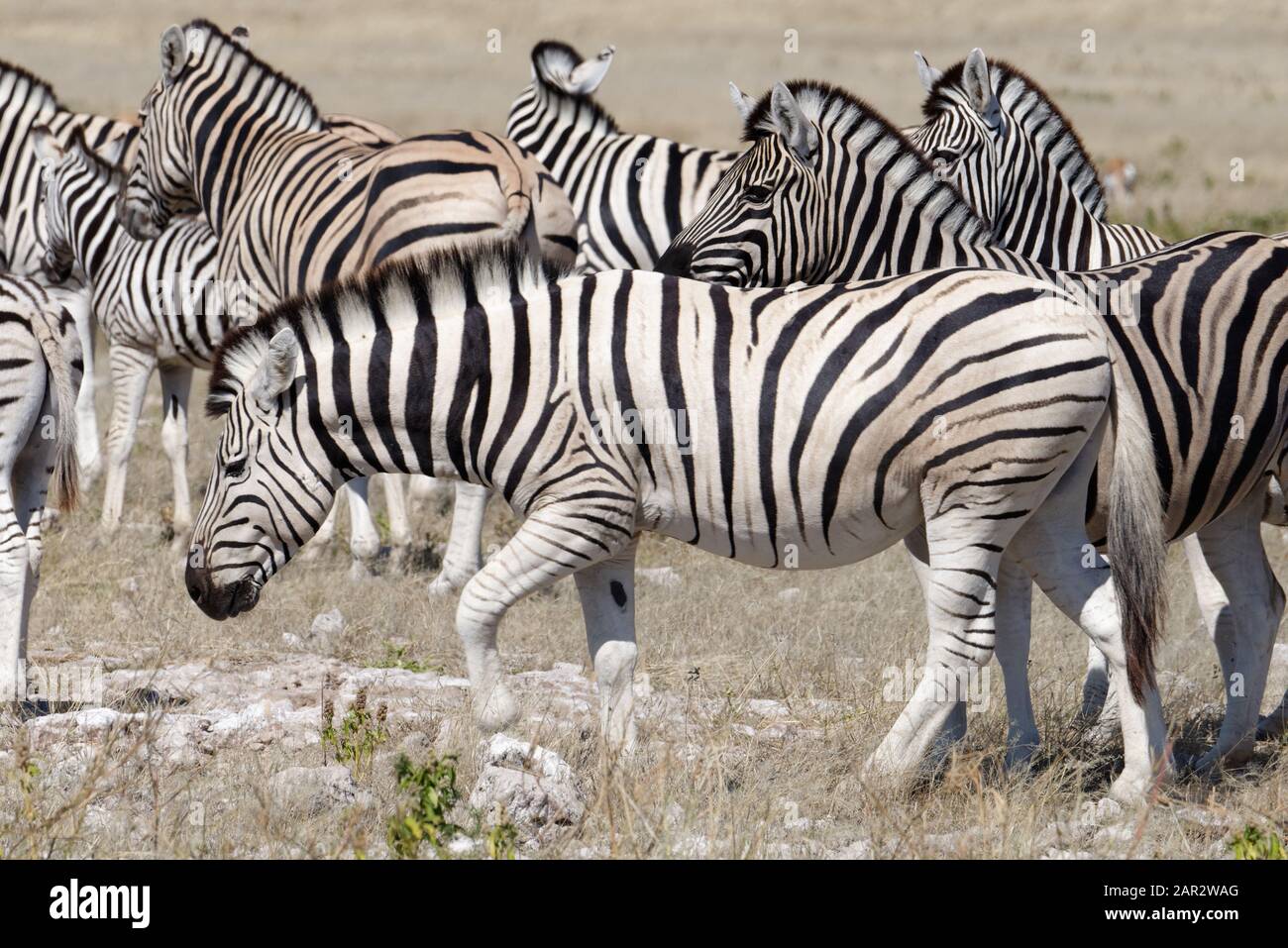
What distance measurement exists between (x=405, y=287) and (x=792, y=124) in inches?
80.1

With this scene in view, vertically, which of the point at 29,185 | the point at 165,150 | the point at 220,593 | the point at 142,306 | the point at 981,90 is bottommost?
the point at 220,593

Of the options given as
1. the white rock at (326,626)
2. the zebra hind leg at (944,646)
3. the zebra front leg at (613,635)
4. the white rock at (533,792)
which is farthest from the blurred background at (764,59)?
the white rock at (533,792)

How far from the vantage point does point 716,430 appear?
5.09m

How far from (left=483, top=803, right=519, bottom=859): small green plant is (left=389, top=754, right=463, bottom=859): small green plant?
12 cm

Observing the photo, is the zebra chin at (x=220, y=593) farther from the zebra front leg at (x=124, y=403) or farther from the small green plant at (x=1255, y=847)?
the zebra front leg at (x=124, y=403)

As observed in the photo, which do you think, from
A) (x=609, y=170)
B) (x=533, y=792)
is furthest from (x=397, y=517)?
(x=533, y=792)

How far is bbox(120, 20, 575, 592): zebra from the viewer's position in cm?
797

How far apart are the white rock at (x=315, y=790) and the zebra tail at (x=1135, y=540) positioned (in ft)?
8.55

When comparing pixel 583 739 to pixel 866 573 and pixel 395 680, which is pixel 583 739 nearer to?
pixel 395 680

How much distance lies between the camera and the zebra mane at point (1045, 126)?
7797mm

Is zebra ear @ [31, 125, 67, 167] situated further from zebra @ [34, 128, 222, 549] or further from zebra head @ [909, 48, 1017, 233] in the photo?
zebra head @ [909, 48, 1017, 233]

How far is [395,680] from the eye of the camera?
6758 millimetres

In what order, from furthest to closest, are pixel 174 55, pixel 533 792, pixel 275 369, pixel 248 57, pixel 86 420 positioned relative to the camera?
pixel 86 420 → pixel 248 57 → pixel 174 55 → pixel 275 369 → pixel 533 792

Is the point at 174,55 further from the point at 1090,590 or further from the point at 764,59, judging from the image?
the point at 764,59
